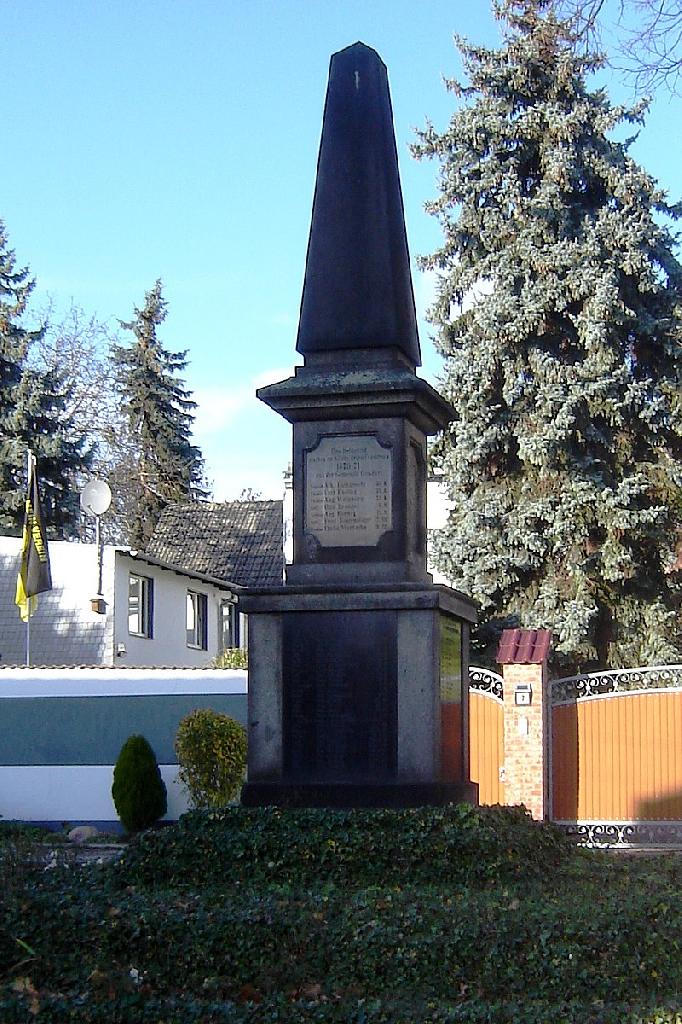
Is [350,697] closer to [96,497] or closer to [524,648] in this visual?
[524,648]

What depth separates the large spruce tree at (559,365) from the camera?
23.6m

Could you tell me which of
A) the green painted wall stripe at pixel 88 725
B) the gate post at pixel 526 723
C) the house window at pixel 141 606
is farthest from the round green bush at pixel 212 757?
the house window at pixel 141 606

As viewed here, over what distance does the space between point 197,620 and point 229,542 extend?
479 centimetres

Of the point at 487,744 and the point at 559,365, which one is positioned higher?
the point at 559,365

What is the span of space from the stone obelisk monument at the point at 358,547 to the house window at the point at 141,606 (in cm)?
1958

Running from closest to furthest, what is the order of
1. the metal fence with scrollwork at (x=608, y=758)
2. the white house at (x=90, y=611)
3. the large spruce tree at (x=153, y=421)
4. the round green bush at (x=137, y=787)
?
the metal fence with scrollwork at (x=608, y=758) → the round green bush at (x=137, y=787) → the white house at (x=90, y=611) → the large spruce tree at (x=153, y=421)

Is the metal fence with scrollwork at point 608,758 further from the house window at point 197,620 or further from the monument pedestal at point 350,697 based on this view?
the house window at point 197,620

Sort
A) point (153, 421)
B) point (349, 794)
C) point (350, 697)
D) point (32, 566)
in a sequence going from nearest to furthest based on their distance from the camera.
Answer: point (349, 794)
point (350, 697)
point (32, 566)
point (153, 421)

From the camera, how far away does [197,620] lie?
34625mm

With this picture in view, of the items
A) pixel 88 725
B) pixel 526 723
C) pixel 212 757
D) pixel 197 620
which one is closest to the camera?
pixel 526 723

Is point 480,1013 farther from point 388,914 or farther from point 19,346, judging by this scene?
point 19,346

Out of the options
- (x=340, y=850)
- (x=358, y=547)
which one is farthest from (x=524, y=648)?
(x=340, y=850)

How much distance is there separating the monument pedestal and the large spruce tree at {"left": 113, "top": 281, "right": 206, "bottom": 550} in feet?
132

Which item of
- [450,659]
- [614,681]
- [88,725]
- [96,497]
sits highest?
[96,497]
